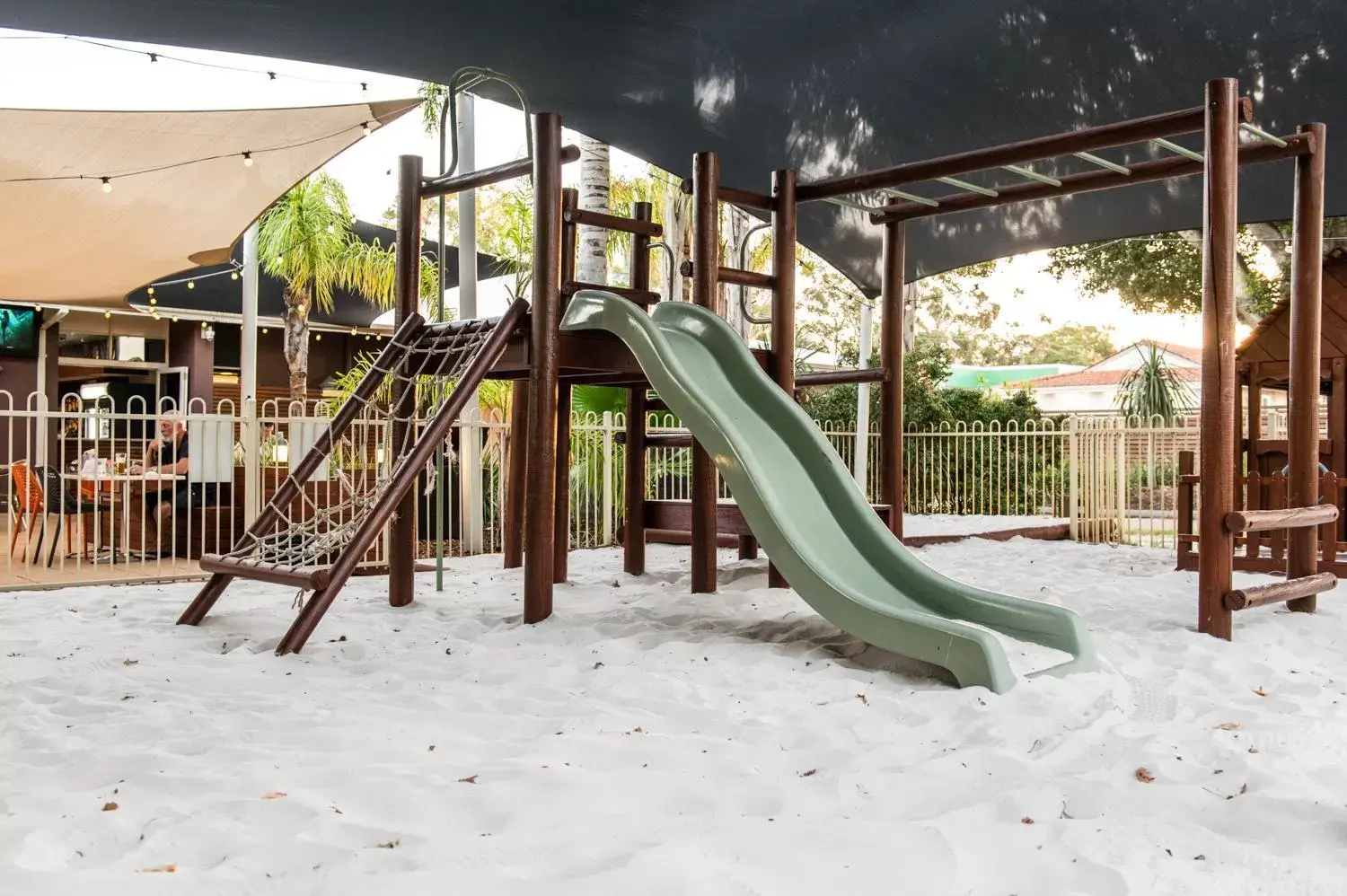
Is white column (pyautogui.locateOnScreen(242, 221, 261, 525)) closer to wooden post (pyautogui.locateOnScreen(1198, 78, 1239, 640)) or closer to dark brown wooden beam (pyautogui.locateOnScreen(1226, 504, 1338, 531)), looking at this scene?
wooden post (pyautogui.locateOnScreen(1198, 78, 1239, 640))

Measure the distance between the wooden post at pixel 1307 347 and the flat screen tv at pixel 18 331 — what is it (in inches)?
601

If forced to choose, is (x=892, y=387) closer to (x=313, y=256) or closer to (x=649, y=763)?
(x=649, y=763)

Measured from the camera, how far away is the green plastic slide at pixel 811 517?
3.96 metres

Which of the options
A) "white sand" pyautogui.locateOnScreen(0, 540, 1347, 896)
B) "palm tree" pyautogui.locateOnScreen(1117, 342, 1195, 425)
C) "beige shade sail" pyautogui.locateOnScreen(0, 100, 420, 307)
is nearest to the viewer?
"white sand" pyautogui.locateOnScreen(0, 540, 1347, 896)

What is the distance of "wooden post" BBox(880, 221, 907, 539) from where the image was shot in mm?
6473

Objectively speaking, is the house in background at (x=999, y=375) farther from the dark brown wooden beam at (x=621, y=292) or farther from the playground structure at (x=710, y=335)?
the dark brown wooden beam at (x=621, y=292)

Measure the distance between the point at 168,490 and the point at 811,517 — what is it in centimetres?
564

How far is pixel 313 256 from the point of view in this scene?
13680 millimetres

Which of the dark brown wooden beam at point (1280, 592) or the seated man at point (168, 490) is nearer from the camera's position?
the dark brown wooden beam at point (1280, 592)

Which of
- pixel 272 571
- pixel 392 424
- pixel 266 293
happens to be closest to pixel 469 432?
pixel 392 424

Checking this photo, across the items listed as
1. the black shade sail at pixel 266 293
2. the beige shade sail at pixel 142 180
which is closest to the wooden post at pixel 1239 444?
the beige shade sail at pixel 142 180

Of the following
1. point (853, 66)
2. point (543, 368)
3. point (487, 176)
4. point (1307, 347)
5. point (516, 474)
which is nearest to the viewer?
point (543, 368)

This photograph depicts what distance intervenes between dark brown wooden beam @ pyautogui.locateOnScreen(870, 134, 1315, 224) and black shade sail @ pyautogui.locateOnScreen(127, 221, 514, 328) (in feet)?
24.9

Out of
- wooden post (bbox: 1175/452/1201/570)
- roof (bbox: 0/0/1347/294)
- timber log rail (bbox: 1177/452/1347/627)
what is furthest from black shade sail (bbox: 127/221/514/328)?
timber log rail (bbox: 1177/452/1347/627)
